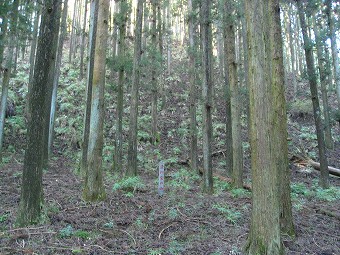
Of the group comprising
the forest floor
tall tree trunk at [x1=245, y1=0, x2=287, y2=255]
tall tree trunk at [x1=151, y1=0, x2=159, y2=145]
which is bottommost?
the forest floor

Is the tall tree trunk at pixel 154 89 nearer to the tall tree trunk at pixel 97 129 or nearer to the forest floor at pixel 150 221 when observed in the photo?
the forest floor at pixel 150 221

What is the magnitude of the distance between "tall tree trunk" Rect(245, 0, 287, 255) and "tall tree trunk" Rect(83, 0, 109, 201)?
4097 mm

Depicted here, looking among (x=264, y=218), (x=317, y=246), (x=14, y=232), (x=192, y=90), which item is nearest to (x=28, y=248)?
(x=14, y=232)

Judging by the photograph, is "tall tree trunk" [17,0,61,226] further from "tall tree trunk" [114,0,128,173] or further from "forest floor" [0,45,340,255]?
"tall tree trunk" [114,0,128,173]

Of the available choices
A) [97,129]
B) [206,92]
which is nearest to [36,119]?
[97,129]

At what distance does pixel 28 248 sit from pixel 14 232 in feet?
2.37

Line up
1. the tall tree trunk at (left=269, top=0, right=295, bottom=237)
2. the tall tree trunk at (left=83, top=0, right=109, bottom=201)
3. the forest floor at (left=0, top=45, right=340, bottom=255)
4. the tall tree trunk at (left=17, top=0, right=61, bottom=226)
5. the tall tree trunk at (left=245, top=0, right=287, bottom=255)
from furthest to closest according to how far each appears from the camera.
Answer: the tall tree trunk at (left=83, top=0, right=109, bottom=201), the tall tree trunk at (left=269, top=0, right=295, bottom=237), the tall tree trunk at (left=17, top=0, right=61, bottom=226), the forest floor at (left=0, top=45, right=340, bottom=255), the tall tree trunk at (left=245, top=0, right=287, bottom=255)

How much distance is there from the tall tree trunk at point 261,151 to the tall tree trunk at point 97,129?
4.10m

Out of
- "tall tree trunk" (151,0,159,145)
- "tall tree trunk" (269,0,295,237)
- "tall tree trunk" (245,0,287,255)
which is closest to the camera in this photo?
"tall tree trunk" (245,0,287,255)

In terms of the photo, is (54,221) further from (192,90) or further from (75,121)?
(75,121)

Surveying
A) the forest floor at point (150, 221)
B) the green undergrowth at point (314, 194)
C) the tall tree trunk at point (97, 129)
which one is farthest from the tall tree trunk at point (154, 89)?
the tall tree trunk at point (97, 129)

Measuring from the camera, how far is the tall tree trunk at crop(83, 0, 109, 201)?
280 inches

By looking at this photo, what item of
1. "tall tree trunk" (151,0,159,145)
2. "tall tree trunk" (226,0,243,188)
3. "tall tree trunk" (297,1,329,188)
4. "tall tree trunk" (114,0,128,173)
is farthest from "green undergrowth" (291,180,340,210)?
"tall tree trunk" (151,0,159,145)

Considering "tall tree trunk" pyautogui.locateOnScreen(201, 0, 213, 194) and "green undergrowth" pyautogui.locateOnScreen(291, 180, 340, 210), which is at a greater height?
"tall tree trunk" pyautogui.locateOnScreen(201, 0, 213, 194)
